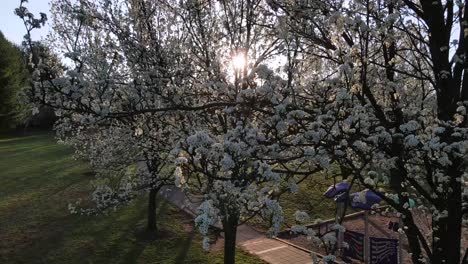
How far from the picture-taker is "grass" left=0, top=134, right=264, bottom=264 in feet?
41.5

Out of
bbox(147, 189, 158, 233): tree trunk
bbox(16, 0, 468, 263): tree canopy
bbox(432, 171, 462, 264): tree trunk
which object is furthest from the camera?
bbox(147, 189, 158, 233): tree trunk

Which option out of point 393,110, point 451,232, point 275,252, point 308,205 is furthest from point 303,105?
point 308,205

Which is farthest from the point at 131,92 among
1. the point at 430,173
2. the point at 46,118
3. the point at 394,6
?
the point at 46,118

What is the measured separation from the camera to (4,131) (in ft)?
184

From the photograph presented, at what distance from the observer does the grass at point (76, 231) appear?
1266cm

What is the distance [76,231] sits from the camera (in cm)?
1510

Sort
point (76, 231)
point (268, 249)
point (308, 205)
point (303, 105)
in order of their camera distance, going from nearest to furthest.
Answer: point (303, 105)
point (268, 249)
point (76, 231)
point (308, 205)

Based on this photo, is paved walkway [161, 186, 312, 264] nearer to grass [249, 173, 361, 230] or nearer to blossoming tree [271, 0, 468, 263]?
grass [249, 173, 361, 230]

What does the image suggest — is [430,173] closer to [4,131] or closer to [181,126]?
[181,126]

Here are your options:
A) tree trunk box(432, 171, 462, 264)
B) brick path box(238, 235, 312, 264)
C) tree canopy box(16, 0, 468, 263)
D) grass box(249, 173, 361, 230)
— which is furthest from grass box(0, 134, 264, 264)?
tree trunk box(432, 171, 462, 264)

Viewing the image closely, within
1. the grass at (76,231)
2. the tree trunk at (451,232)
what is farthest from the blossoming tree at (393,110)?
the grass at (76,231)

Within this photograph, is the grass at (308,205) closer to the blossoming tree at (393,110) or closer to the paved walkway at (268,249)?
the paved walkway at (268,249)

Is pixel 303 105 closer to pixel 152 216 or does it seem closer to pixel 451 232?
pixel 451 232

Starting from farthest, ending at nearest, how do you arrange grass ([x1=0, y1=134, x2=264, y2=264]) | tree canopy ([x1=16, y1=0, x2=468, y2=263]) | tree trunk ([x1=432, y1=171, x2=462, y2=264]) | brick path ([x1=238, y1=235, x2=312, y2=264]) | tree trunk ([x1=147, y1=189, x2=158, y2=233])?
tree trunk ([x1=147, y1=189, x2=158, y2=233]) < grass ([x1=0, y1=134, x2=264, y2=264]) < brick path ([x1=238, y1=235, x2=312, y2=264]) < tree trunk ([x1=432, y1=171, x2=462, y2=264]) < tree canopy ([x1=16, y1=0, x2=468, y2=263])
